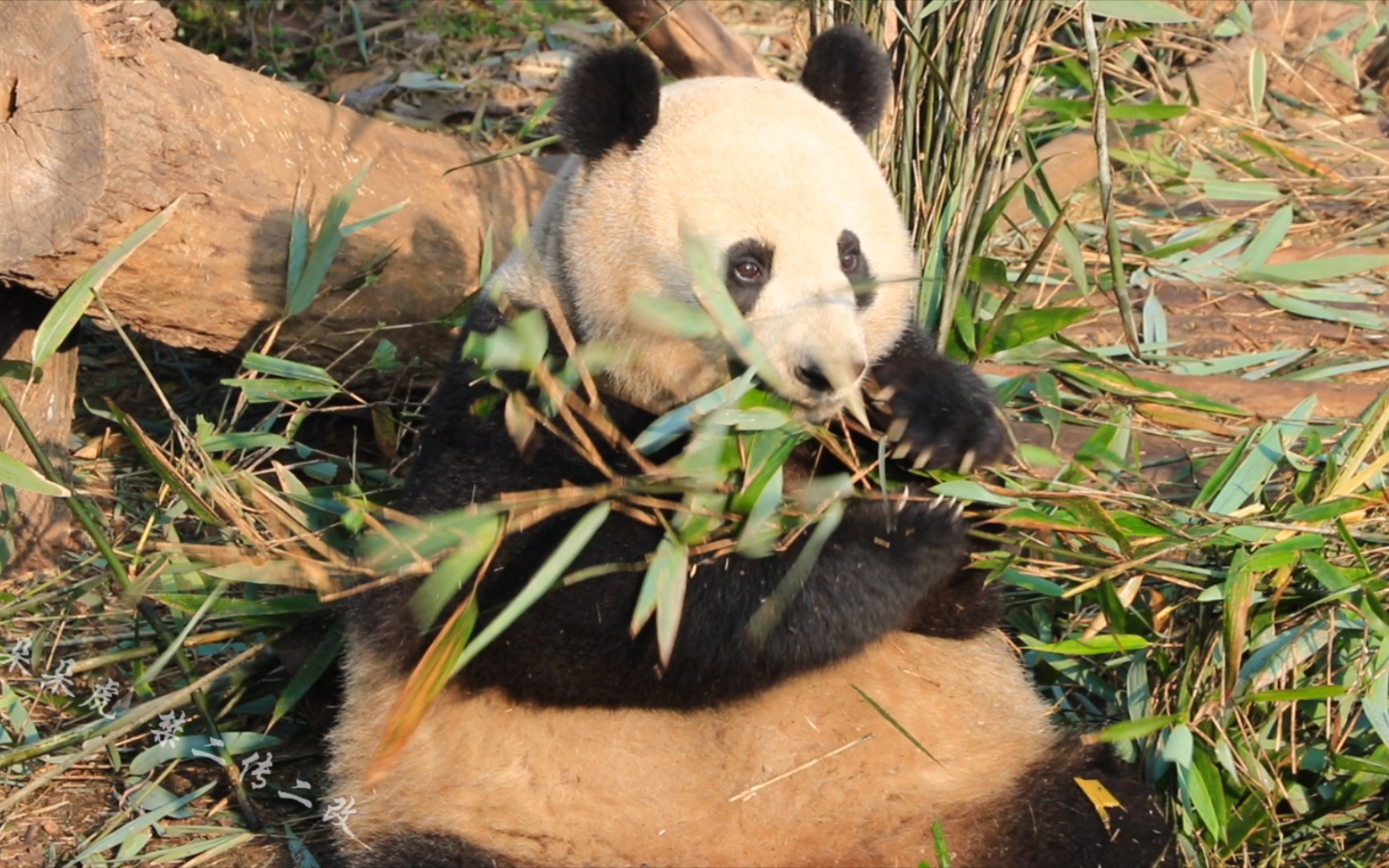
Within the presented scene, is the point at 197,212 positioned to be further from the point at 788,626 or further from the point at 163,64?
the point at 788,626

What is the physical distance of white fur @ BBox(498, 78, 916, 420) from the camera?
8.73 ft

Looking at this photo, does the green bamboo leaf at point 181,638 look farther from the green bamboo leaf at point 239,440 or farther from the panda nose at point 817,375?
the panda nose at point 817,375

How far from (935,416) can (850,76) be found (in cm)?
84

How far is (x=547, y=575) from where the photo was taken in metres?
2.34

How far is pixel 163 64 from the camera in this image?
3.54m

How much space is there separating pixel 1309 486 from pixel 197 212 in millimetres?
2813

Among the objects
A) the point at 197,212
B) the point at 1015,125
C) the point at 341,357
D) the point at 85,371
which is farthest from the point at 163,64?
the point at 1015,125

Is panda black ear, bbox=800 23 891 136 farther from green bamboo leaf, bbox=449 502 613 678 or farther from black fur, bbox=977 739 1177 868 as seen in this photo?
black fur, bbox=977 739 1177 868

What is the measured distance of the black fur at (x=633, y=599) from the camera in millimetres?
2596

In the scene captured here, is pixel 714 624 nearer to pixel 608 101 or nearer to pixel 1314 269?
pixel 608 101

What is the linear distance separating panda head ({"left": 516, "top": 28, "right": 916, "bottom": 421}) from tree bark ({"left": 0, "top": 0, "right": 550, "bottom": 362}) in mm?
1037

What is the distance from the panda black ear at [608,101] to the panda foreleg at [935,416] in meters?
0.74

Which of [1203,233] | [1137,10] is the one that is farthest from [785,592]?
[1203,233]

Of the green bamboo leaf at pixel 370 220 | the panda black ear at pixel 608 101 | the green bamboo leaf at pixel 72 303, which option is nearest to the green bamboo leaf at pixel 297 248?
the green bamboo leaf at pixel 370 220
